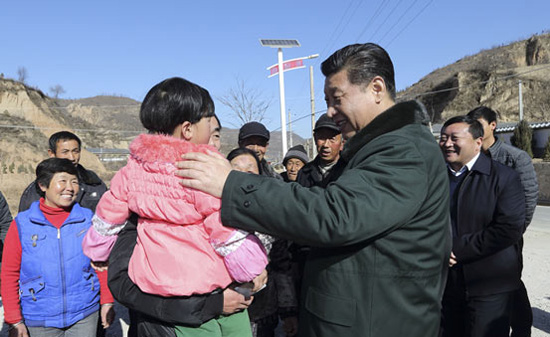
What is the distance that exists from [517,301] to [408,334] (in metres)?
2.91

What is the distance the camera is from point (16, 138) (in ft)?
76.4

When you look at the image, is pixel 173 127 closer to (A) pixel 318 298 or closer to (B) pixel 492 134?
(A) pixel 318 298

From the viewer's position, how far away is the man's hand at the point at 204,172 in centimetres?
140

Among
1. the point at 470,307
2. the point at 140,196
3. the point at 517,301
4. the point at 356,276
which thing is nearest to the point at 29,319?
the point at 140,196

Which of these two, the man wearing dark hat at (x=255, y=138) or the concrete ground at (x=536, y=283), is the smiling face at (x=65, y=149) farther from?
the concrete ground at (x=536, y=283)

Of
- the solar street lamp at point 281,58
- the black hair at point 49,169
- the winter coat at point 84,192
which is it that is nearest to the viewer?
the black hair at point 49,169

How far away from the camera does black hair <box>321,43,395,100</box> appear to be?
161cm

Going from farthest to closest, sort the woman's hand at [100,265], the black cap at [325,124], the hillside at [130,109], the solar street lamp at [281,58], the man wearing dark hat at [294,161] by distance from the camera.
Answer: the hillside at [130,109] → the solar street lamp at [281,58] → the man wearing dark hat at [294,161] → the black cap at [325,124] → the woman's hand at [100,265]

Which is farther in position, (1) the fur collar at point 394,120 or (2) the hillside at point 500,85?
(2) the hillside at point 500,85

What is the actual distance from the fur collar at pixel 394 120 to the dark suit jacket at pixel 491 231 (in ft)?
5.88

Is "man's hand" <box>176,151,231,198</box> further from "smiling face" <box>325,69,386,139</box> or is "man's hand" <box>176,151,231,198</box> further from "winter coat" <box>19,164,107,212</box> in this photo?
"winter coat" <box>19,164,107,212</box>

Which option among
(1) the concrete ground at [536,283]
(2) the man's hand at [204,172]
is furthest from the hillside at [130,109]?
(2) the man's hand at [204,172]

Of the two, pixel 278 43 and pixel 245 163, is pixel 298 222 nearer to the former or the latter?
pixel 245 163

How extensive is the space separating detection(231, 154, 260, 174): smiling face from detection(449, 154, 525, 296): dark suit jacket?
5.18 ft
